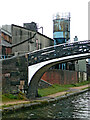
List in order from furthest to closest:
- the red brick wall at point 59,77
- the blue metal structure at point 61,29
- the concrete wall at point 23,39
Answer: the blue metal structure at point 61,29
the concrete wall at point 23,39
the red brick wall at point 59,77

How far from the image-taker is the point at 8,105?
1438 cm

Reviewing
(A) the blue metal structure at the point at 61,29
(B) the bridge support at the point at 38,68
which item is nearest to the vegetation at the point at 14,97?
(B) the bridge support at the point at 38,68

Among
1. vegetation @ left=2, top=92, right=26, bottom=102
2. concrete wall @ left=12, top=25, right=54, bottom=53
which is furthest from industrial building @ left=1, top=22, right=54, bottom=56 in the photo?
vegetation @ left=2, top=92, right=26, bottom=102

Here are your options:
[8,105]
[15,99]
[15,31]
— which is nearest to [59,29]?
[15,31]

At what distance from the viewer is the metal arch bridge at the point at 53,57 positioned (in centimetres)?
1762

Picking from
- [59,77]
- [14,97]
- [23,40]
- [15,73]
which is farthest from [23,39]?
[14,97]

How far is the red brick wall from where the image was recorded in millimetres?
29672

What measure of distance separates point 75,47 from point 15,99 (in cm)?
550

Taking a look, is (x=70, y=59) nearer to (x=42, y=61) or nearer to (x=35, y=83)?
(x=42, y=61)

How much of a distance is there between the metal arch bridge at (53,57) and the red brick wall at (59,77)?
929cm

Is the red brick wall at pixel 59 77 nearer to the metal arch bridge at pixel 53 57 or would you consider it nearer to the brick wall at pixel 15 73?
the metal arch bridge at pixel 53 57

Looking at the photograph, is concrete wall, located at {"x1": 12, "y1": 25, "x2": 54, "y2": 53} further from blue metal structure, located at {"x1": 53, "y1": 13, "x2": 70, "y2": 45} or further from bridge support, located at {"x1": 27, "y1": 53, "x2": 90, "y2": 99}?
bridge support, located at {"x1": 27, "y1": 53, "x2": 90, "y2": 99}

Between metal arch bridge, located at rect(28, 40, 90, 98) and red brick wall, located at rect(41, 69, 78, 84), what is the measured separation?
929 cm

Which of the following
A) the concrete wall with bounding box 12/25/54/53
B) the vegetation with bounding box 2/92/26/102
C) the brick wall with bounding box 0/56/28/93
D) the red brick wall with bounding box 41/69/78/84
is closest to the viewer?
the vegetation with bounding box 2/92/26/102
